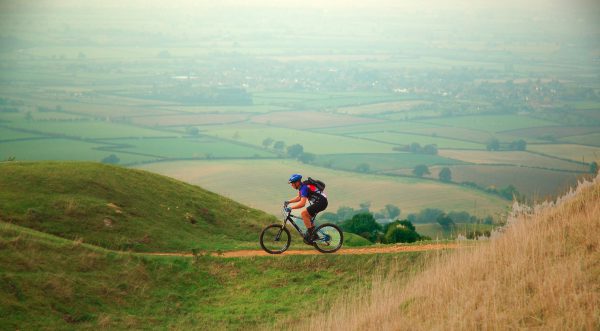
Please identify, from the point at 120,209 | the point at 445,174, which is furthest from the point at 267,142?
the point at 120,209

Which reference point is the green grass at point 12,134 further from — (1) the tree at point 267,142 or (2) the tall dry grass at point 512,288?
(2) the tall dry grass at point 512,288

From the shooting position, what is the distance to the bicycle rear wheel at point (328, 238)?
23688 mm

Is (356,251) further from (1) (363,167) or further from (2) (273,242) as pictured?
(1) (363,167)

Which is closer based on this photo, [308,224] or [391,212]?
[308,224]

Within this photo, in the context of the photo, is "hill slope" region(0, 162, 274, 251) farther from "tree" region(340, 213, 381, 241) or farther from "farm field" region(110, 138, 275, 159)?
"farm field" region(110, 138, 275, 159)

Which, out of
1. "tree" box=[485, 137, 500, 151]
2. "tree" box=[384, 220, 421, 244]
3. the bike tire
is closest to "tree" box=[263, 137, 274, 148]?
"tree" box=[485, 137, 500, 151]

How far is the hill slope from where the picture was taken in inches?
1000

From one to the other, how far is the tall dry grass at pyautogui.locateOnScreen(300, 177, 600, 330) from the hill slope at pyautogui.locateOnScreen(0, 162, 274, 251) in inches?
394

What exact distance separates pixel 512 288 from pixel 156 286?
37.1 feet

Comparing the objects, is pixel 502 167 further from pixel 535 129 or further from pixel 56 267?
pixel 56 267

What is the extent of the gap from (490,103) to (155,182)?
150240 millimetres

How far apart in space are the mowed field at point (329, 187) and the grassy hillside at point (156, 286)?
49.5 meters

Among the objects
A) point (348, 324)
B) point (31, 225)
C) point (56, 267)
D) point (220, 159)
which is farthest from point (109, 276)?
point (220, 159)

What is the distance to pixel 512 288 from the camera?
49.9 feet
